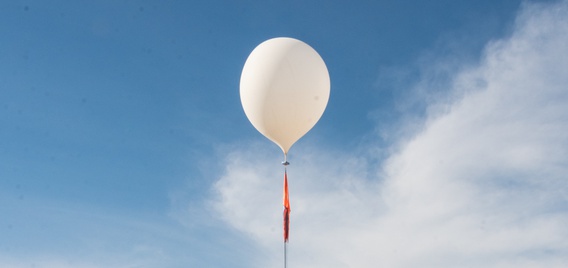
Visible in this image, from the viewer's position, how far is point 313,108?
1508 cm

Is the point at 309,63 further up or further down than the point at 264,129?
further up

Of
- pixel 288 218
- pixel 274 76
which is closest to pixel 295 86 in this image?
pixel 274 76

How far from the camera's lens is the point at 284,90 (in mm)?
14711

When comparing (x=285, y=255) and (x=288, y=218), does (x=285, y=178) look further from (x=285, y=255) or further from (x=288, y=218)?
(x=285, y=255)

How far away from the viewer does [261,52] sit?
1547 cm

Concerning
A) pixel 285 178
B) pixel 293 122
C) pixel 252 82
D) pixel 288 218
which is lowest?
pixel 288 218

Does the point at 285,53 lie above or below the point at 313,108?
above

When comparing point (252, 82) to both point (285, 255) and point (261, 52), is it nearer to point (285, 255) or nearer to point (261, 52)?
point (261, 52)

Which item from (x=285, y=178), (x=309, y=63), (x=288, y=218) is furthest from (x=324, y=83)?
(x=288, y=218)

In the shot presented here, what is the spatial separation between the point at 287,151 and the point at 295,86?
181 centimetres

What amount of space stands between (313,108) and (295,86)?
78 cm

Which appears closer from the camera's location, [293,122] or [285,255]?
[285,255]

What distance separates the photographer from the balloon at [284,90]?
48.4ft

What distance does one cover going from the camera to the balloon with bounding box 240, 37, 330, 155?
14750 millimetres
